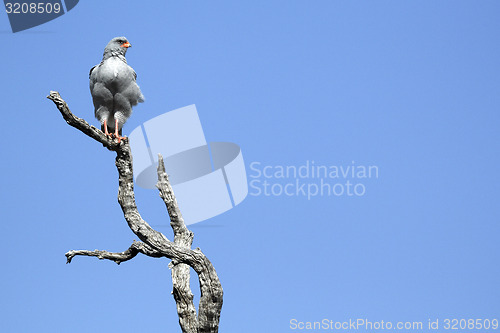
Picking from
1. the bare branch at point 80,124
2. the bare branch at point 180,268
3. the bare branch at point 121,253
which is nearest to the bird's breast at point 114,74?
the bare branch at point 80,124

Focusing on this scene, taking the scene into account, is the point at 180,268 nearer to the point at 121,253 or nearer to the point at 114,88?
the point at 121,253

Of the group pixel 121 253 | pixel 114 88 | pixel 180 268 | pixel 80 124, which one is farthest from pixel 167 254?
pixel 114 88

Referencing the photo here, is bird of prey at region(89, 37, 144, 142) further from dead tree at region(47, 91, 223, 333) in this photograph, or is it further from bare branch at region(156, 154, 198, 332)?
bare branch at region(156, 154, 198, 332)

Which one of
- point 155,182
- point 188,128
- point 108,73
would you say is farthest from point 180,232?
point 108,73

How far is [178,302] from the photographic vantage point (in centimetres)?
805

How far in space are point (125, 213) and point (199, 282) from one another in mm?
1267

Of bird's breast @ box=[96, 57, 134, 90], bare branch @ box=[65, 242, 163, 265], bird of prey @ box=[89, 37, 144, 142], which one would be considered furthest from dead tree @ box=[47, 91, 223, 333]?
bird's breast @ box=[96, 57, 134, 90]

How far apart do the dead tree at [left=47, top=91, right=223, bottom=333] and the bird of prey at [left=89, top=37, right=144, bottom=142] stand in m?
0.28

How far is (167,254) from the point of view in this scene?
7742 mm

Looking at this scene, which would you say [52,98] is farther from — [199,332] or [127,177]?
[199,332]

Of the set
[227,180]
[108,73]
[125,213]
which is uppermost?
[108,73]

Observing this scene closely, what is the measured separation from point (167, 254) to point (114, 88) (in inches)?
84.6

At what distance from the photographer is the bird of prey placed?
749 cm

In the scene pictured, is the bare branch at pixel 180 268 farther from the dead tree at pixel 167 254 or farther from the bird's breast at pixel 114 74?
the bird's breast at pixel 114 74
